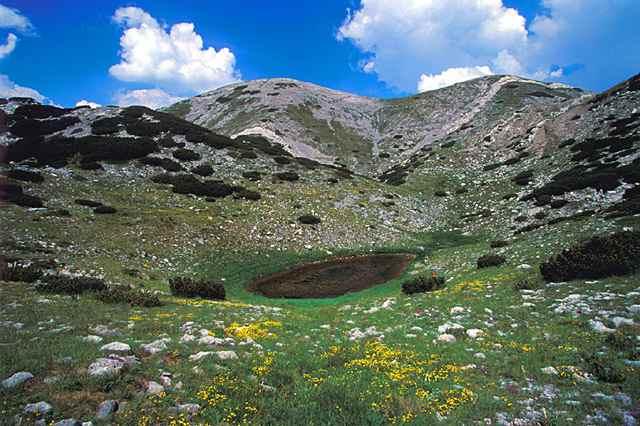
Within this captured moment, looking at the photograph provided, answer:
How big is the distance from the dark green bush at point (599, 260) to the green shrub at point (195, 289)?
17.2 m

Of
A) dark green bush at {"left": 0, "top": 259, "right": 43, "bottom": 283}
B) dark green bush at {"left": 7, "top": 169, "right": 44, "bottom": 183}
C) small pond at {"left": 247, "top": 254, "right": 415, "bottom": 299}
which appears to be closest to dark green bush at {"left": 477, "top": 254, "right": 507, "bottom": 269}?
small pond at {"left": 247, "top": 254, "right": 415, "bottom": 299}

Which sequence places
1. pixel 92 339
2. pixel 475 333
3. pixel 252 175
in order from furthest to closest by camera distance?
1. pixel 252 175
2. pixel 475 333
3. pixel 92 339

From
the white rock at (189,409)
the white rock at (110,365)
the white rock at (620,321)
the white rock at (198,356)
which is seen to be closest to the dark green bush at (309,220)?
the white rock at (198,356)

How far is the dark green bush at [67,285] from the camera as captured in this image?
51.3ft

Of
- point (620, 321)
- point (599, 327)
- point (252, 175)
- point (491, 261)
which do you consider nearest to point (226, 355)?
→ point (599, 327)

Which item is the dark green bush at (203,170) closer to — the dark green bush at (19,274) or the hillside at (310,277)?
the hillside at (310,277)

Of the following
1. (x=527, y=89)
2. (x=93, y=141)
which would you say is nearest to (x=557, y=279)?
(x=93, y=141)

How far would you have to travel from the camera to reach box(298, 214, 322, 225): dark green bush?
38.2m

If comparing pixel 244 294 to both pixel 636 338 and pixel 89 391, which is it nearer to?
pixel 89 391

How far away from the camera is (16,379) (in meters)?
7.43

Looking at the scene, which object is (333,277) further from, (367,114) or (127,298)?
(367,114)

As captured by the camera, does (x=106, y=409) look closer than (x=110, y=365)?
Yes

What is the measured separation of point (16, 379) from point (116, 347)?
2412mm

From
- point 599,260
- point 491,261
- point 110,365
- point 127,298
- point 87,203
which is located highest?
point 87,203
